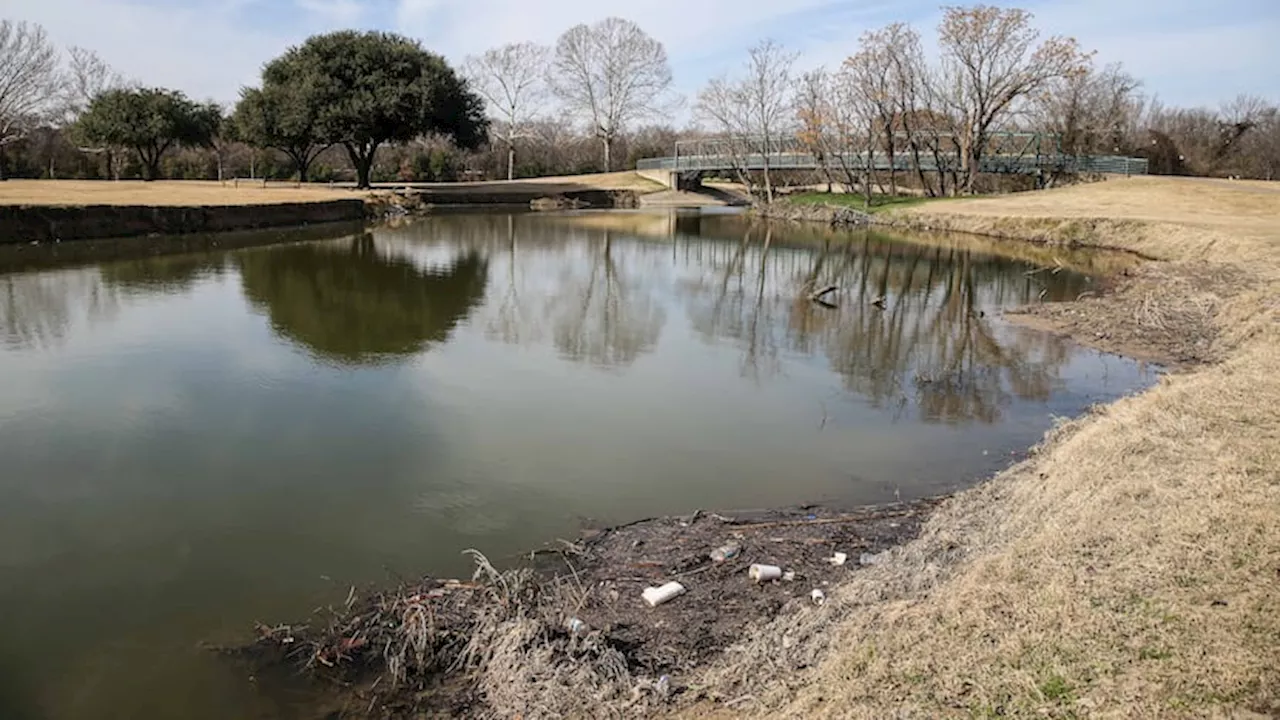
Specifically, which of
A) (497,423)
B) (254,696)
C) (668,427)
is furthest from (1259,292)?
(254,696)

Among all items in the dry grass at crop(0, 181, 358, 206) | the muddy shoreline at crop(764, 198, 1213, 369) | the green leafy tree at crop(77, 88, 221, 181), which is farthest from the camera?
the green leafy tree at crop(77, 88, 221, 181)

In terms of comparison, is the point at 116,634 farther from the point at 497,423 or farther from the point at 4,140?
the point at 4,140

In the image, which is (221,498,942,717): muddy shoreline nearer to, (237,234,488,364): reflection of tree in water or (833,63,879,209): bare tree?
(237,234,488,364): reflection of tree in water

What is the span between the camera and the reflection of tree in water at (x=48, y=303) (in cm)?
1269

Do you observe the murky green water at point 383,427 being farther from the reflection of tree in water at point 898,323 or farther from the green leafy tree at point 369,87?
the green leafy tree at point 369,87

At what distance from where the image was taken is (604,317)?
15688 millimetres

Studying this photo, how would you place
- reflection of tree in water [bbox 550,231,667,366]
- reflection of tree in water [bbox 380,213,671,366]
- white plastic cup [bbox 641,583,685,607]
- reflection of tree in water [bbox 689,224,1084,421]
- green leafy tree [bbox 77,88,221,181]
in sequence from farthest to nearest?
green leafy tree [bbox 77,88,221,181], reflection of tree in water [bbox 380,213,671,366], reflection of tree in water [bbox 550,231,667,366], reflection of tree in water [bbox 689,224,1084,421], white plastic cup [bbox 641,583,685,607]

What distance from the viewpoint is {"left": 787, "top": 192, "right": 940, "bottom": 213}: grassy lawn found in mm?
42594

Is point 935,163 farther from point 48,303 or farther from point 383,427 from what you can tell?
point 383,427

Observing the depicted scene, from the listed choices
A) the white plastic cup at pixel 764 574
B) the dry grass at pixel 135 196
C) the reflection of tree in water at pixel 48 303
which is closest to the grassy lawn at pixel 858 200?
the dry grass at pixel 135 196

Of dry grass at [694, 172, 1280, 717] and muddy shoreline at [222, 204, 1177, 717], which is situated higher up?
dry grass at [694, 172, 1280, 717]

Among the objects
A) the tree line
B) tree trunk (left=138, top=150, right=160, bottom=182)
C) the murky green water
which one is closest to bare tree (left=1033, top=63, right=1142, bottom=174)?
the tree line

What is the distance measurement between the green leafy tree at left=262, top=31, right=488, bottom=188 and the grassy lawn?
19.1 metres

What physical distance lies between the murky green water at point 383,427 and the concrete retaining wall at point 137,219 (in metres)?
6.83
